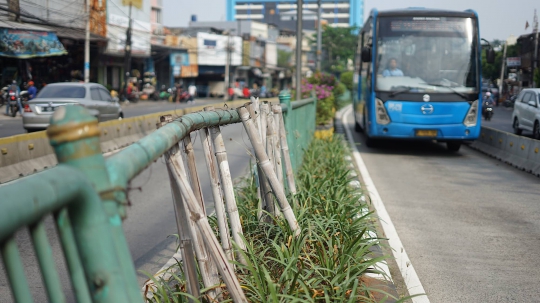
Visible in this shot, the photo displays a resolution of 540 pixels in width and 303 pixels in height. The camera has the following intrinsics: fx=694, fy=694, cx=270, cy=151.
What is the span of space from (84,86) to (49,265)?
1585 centimetres

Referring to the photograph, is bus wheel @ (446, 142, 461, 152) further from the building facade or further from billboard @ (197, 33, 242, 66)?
the building facade

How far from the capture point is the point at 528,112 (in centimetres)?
2056

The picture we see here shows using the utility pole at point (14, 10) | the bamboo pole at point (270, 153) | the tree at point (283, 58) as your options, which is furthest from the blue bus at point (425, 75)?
the tree at point (283, 58)

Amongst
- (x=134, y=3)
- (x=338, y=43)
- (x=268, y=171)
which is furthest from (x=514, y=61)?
(x=268, y=171)

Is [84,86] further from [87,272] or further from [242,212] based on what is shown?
[87,272]

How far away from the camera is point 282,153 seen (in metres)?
6.48

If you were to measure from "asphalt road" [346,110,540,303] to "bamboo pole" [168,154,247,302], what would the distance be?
6.80ft

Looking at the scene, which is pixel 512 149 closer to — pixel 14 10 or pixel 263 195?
pixel 14 10

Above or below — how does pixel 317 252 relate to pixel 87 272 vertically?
below

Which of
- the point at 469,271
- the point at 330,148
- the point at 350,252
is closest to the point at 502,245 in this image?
the point at 469,271

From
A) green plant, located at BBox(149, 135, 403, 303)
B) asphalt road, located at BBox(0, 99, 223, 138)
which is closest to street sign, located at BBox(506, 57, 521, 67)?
asphalt road, located at BBox(0, 99, 223, 138)

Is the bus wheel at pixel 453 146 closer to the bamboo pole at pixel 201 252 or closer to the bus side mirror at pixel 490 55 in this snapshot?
the bus side mirror at pixel 490 55

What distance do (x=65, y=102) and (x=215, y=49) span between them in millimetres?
56052

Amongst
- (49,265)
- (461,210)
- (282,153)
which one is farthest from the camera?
(461,210)
